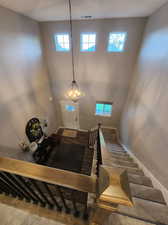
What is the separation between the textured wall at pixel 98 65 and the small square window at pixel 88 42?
14 cm

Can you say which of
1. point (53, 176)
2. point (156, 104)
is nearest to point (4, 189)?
point (53, 176)

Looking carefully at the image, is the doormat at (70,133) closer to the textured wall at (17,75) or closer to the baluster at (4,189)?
the textured wall at (17,75)

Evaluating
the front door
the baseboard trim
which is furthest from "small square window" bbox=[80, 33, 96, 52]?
the baseboard trim

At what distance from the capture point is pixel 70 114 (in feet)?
18.2

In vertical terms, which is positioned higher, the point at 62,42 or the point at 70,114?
the point at 62,42

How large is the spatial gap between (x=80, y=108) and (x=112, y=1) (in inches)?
157

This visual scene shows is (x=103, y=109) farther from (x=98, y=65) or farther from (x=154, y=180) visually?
(x=154, y=180)

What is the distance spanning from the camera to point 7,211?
1.33 metres

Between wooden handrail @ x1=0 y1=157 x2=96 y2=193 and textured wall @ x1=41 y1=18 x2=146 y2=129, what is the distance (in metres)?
4.11

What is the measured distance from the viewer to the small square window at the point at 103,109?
5.05 metres

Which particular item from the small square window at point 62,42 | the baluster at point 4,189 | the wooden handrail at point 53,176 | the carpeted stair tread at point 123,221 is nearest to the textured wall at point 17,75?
the small square window at point 62,42

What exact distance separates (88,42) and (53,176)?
4372mm

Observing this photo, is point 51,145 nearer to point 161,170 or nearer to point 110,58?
point 161,170

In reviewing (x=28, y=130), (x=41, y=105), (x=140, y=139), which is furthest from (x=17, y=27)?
(x=140, y=139)
